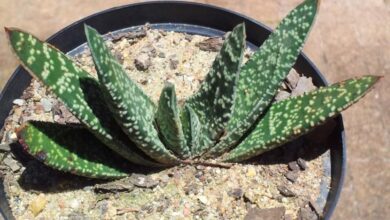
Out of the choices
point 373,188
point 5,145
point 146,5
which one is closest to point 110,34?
point 146,5

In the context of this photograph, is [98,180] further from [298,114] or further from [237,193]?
[298,114]

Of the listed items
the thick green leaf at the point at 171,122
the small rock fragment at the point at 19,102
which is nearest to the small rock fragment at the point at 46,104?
the small rock fragment at the point at 19,102

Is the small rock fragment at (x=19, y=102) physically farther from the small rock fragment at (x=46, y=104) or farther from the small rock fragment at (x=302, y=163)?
the small rock fragment at (x=302, y=163)

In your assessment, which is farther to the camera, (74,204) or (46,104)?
(46,104)

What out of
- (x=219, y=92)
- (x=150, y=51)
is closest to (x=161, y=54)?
(x=150, y=51)

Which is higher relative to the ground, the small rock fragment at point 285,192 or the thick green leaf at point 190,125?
the thick green leaf at point 190,125

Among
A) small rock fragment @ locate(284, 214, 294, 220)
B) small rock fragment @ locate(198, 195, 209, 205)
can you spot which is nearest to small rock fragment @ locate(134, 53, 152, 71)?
small rock fragment @ locate(198, 195, 209, 205)
